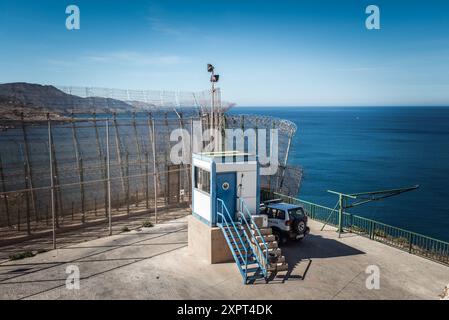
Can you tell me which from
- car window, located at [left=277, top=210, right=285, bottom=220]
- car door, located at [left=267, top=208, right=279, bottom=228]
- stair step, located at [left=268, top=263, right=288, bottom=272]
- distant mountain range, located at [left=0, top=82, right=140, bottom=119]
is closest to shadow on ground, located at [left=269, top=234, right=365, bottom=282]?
stair step, located at [left=268, top=263, right=288, bottom=272]

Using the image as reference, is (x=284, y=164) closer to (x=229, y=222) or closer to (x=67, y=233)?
(x=229, y=222)

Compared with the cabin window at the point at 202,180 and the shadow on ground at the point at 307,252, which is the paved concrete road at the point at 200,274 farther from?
the cabin window at the point at 202,180

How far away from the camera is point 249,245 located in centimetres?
1338

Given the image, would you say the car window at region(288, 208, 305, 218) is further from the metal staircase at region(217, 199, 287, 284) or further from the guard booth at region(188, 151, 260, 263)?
the metal staircase at region(217, 199, 287, 284)

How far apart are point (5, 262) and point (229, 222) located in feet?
28.6

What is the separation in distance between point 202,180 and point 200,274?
3.69m

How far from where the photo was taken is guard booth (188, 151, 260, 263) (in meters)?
13.8

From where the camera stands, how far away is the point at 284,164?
71.1 ft

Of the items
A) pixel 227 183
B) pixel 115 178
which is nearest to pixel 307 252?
pixel 227 183

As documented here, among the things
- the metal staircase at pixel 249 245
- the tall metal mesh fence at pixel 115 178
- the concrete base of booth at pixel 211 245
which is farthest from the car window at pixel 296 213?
the tall metal mesh fence at pixel 115 178

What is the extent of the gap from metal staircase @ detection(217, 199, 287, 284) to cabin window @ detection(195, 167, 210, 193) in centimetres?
92

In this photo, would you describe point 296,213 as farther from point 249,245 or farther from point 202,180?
point 202,180
